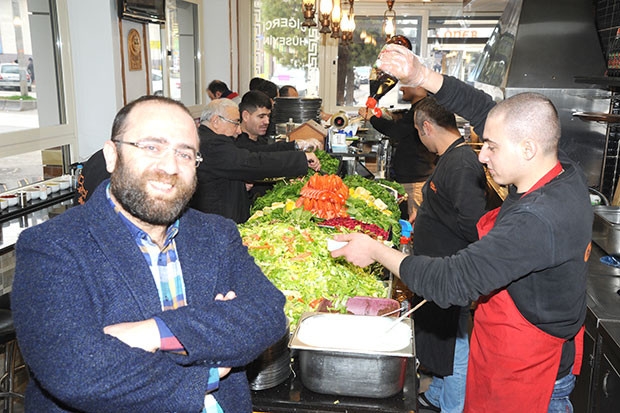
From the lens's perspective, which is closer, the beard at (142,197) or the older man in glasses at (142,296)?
the older man in glasses at (142,296)

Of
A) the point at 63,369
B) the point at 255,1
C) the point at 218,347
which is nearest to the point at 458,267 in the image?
the point at 218,347

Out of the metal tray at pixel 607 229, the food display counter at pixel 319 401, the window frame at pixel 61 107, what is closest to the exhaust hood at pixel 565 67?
the metal tray at pixel 607 229

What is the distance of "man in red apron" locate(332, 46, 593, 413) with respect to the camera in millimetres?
1979

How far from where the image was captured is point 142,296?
1.54m

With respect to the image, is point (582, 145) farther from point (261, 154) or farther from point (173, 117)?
point (173, 117)

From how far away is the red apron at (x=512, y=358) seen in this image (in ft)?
7.25

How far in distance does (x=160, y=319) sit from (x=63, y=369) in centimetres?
25

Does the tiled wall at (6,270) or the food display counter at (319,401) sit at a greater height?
the food display counter at (319,401)

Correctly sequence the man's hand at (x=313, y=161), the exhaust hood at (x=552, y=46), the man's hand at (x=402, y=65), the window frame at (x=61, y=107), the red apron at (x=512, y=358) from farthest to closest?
the exhaust hood at (x=552, y=46), the window frame at (x=61, y=107), the man's hand at (x=313, y=161), the man's hand at (x=402, y=65), the red apron at (x=512, y=358)

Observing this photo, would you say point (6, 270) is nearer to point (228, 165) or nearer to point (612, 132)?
point (228, 165)

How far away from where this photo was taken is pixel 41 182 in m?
5.13

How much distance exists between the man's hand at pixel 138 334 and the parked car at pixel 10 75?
427 cm

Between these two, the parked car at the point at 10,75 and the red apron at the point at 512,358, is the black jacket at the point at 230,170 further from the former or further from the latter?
the red apron at the point at 512,358

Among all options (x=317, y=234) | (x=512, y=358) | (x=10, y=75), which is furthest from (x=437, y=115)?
(x=10, y=75)
